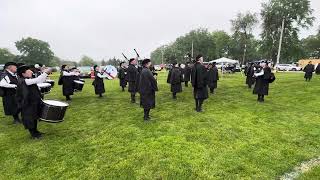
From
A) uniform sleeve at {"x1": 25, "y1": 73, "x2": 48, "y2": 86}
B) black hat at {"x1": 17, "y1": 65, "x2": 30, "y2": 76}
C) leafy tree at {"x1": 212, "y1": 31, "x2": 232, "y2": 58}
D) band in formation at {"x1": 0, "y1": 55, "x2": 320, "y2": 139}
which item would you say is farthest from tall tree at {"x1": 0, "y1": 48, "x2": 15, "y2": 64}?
uniform sleeve at {"x1": 25, "y1": 73, "x2": 48, "y2": 86}

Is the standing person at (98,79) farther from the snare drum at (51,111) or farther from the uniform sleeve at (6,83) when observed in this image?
the snare drum at (51,111)

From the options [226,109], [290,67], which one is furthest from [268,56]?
[226,109]

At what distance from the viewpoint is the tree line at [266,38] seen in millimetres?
64000

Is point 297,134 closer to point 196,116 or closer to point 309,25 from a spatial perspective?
point 196,116

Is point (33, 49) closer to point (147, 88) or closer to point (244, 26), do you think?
point (244, 26)

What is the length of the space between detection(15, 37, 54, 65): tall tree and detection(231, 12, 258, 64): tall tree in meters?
76.0

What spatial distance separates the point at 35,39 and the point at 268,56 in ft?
301

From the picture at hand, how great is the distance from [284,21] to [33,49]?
93.5 m

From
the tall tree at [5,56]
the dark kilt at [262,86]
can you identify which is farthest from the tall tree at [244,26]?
the tall tree at [5,56]

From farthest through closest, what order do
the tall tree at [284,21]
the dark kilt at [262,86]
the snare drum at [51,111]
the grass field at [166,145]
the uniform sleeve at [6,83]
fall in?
the tall tree at [284,21] → the dark kilt at [262,86] → the uniform sleeve at [6,83] → the snare drum at [51,111] → the grass field at [166,145]

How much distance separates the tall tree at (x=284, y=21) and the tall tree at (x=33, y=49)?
283 feet

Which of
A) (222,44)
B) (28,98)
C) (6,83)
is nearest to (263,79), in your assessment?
(28,98)

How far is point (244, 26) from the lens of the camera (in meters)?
76.5

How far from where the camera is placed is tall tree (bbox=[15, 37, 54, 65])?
120375 millimetres
